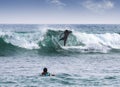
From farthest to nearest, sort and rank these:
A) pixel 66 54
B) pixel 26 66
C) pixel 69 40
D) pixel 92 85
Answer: pixel 69 40 → pixel 66 54 → pixel 26 66 → pixel 92 85

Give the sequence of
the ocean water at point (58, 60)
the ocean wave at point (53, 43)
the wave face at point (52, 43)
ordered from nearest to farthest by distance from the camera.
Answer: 1. the ocean water at point (58, 60)
2. the wave face at point (52, 43)
3. the ocean wave at point (53, 43)

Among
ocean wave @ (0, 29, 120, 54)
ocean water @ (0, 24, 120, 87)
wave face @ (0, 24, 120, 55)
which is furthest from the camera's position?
ocean wave @ (0, 29, 120, 54)

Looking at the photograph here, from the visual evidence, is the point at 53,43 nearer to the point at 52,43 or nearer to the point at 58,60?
the point at 52,43

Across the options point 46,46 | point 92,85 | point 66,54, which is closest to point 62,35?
point 46,46

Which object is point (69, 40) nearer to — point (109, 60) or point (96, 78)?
point (109, 60)

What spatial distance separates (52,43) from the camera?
34.3 m

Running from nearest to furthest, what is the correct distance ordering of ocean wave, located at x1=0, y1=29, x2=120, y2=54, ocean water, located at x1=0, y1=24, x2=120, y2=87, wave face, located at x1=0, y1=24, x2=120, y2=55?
ocean water, located at x1=0, y1=24, x2=120, y2=87, wave face, located at x1=0, y1=24, x2=120, y2=55, ocean wave, located at x1=0, y1=29, x2=120, y2=54

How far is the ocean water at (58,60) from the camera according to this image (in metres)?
18.5

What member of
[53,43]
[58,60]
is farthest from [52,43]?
[58,60]

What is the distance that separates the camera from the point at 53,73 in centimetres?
2062

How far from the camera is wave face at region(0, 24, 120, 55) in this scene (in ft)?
108

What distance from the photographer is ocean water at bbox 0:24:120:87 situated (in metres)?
18.5

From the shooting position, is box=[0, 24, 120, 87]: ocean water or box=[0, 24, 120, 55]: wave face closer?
box=[0, 24, 120, 87]: ocean water

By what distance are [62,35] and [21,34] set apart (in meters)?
4.06
